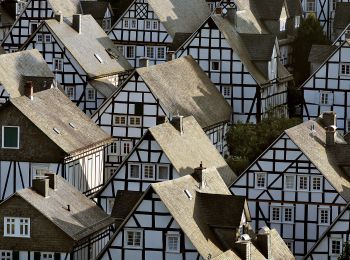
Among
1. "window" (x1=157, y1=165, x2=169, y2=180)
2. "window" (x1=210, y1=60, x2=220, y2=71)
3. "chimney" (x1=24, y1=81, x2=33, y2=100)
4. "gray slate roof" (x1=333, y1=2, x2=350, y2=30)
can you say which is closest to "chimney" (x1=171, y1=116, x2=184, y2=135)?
"window" (x1=157, y1=165, x2=169, y2=180)

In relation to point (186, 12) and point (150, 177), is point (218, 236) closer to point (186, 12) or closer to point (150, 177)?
point (150, 177)

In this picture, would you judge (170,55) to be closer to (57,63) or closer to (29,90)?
(57,63)

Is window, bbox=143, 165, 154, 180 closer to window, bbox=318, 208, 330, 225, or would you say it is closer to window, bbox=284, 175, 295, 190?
window, bbox=284, 175, 295, 190

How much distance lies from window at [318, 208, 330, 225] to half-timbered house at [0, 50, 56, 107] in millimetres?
21936

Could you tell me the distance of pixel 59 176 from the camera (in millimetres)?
125125

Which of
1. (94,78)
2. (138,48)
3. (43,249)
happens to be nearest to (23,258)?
(43,249)

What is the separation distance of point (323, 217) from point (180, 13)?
39661mm

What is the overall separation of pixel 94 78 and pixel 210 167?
2525 centimetres

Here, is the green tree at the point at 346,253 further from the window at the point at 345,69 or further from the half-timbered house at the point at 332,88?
the window at the point at 345,69

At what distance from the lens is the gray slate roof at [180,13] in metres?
162

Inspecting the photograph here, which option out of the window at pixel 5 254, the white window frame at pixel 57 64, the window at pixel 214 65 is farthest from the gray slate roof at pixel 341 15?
the window at pixel 5 254

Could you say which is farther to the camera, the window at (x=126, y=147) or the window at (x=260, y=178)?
the window at (x=126, y=147)

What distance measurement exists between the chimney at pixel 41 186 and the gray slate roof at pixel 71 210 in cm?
21

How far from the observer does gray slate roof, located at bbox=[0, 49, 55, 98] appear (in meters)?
144
